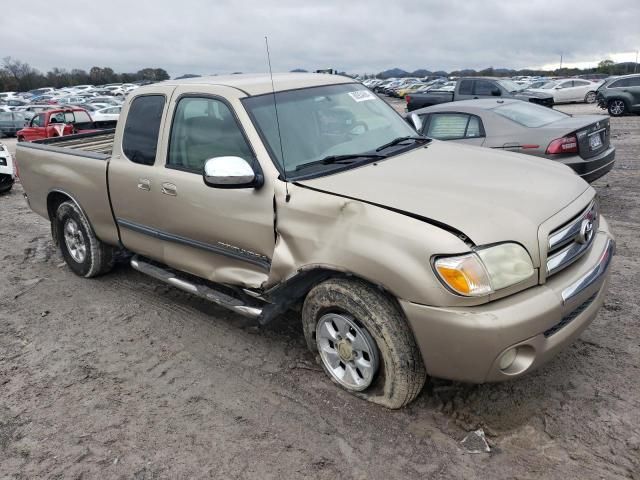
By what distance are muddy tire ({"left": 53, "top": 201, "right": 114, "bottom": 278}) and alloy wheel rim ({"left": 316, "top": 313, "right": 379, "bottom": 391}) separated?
Answer: 293cm

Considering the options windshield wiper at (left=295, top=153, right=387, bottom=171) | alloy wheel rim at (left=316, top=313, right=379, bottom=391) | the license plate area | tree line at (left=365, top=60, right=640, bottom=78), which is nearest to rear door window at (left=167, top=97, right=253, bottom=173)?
windshield wiper at (left=295, top=153, right=387, bottom=171)

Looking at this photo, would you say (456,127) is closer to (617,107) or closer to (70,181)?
(70,181)

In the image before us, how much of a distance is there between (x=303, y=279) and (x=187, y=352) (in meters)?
1.28

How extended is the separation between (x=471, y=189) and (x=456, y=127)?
187 inches

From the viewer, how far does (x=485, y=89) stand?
1744 centimetres

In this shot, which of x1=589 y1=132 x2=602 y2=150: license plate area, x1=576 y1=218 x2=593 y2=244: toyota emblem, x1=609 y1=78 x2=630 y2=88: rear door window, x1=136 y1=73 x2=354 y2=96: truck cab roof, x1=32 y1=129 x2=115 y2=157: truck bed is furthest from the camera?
x1=609 y1=78 x2=630 y2=88: rear door window

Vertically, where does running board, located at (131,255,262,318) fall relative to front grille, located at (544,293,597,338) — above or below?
below

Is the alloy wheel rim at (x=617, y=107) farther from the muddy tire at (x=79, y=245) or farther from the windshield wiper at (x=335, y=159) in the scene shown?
the muddy tire at (x=79, y=245)

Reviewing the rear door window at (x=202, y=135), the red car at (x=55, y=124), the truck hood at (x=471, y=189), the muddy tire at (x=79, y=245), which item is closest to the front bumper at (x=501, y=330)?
the truck hood at (x=471, y=189)

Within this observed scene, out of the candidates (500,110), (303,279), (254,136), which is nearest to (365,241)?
(303,279)

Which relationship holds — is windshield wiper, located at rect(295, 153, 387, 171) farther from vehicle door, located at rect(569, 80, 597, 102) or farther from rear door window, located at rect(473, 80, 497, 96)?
vehicle door, located at rect(569, 80, 597, 102)

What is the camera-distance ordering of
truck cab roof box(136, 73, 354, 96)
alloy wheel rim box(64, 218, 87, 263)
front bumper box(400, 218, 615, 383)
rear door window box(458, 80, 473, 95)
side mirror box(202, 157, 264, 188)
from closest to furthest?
front bumper box(400, 218, 615, 383)
side mirror box(202, 157, 264, 188)
truck cab roof box(136, 73, 354, 96)
alloy wheel rim box(64, 218, 87, 263)
rear door window box(458, 80, 473, 95)

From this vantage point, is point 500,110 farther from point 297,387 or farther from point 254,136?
point 297,387

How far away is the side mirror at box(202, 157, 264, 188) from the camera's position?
3297 millimetres
